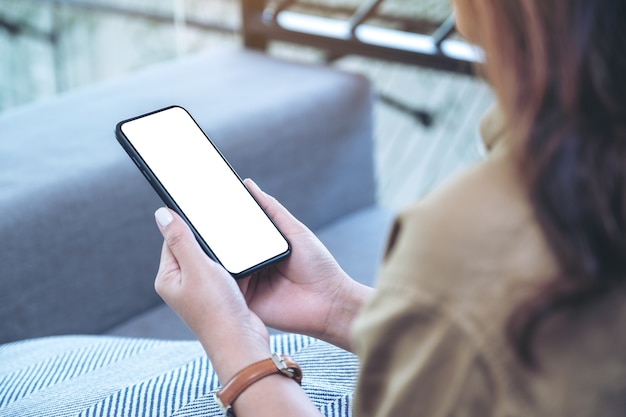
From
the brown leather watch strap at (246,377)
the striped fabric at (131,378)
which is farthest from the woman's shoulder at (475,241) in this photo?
the striped fabric at (131,378)

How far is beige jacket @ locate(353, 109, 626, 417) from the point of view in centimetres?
42

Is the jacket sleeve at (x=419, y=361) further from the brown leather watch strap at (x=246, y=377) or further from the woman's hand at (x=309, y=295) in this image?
the woman's hand at (x=309, y=295)

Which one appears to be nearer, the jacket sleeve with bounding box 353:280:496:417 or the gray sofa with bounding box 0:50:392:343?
the jacket sleeve with bounding box 353:280:496:417

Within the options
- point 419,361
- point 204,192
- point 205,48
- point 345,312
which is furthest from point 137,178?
point 205,48

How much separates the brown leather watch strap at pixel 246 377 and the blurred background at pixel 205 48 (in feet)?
3.33

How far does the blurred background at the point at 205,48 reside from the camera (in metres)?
1.69

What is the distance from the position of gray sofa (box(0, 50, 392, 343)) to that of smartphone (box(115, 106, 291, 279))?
0.33m

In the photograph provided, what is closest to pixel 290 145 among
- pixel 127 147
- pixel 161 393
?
pixel 127 147

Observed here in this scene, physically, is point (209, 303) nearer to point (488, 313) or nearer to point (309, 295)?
point (309, 295)

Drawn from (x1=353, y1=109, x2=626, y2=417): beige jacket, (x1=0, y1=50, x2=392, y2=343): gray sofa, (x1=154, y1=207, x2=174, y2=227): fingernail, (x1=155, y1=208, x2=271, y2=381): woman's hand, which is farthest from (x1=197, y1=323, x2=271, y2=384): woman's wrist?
(x1=0, y1=50, x2=392, y2=343): gray sofa

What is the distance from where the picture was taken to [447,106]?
171 centimetres

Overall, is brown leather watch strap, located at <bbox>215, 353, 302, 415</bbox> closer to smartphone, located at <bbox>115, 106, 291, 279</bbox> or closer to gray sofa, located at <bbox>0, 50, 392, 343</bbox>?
smartphone, located at <bbox>115, 106, 291, 279</bbox>

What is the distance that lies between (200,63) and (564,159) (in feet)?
4.20

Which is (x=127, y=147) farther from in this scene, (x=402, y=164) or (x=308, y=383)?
(x=402, y=164)
